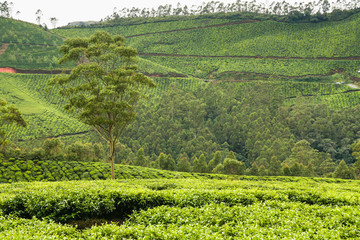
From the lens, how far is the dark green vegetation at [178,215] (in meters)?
6.59

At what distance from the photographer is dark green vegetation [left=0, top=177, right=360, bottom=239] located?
659cm

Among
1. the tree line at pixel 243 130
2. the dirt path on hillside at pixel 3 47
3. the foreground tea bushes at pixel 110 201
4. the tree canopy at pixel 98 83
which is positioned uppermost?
the dirt path on hillside at pixel 3 47

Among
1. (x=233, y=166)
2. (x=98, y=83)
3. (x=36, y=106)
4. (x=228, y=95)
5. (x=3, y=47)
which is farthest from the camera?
(x=3, y=47)

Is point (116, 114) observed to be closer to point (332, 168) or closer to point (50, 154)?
point (50, 154)

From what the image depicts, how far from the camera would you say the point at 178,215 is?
319 inches

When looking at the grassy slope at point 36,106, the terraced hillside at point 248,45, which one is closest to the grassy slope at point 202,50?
the terraced hillside at point 248,45

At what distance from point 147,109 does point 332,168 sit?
141 feet

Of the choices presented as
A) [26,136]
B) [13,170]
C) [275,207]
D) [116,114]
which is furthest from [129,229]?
[26,136]

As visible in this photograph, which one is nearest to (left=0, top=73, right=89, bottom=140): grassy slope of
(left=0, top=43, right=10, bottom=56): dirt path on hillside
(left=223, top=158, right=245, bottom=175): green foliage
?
(left=0, top=43, right=10, bottom=56): dirt path on hillside

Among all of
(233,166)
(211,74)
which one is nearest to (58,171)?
(233,166)

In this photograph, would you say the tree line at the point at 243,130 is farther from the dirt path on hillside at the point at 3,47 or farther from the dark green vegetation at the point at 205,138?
the dirt path on hillside at the point at 3,47

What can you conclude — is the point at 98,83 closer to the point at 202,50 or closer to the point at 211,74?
the point at 211,74

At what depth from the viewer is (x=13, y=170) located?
22.9m

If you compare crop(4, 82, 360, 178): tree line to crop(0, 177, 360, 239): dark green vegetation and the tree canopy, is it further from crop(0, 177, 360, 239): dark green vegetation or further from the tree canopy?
crop(0, 177, 360, 239): dark green vegetation
